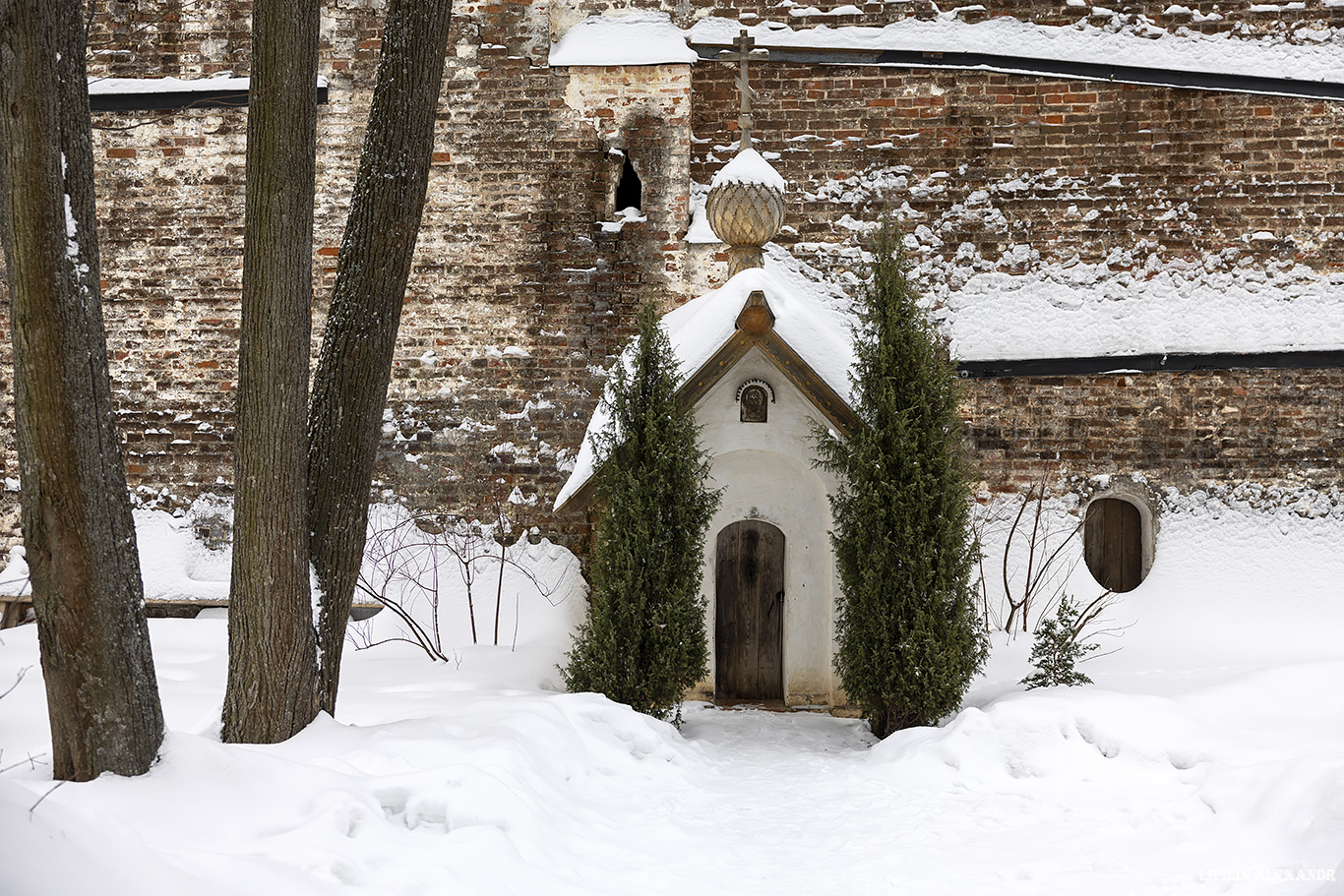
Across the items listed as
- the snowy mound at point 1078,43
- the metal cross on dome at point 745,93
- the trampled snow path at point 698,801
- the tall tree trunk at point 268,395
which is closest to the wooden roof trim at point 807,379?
the metal cross on dome at point 745,93

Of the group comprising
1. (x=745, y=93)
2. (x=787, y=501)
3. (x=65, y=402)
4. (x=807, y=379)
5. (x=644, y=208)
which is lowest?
(x=787, y=501)

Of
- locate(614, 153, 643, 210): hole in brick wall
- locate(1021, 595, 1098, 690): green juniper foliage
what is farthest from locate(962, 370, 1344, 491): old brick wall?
locate(614, 153, 643, 210): hole in brick wall

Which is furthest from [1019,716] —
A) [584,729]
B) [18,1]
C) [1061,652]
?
[18,1]

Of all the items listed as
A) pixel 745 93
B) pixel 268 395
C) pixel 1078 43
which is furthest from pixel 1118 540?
pixel 268 395

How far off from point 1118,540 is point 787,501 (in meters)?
3.34

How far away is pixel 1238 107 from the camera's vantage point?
26.2 ft

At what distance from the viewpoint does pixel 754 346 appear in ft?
20.3

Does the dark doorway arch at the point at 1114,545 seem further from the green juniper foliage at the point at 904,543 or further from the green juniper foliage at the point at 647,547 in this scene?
the green juniper foliage at the point at 647,547

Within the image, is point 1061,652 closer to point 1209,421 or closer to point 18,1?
point 1209,421

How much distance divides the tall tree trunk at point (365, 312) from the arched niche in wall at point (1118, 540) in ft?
20.2

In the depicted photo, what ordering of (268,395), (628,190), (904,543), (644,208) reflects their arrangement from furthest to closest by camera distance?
(628,190) → (644,208) → (904,543) → (268,395)

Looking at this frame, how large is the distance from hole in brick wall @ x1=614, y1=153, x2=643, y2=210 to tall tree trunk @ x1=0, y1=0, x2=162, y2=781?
5593mm

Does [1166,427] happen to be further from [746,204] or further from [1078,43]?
[746,204]

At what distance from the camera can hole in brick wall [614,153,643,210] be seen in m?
8.33
